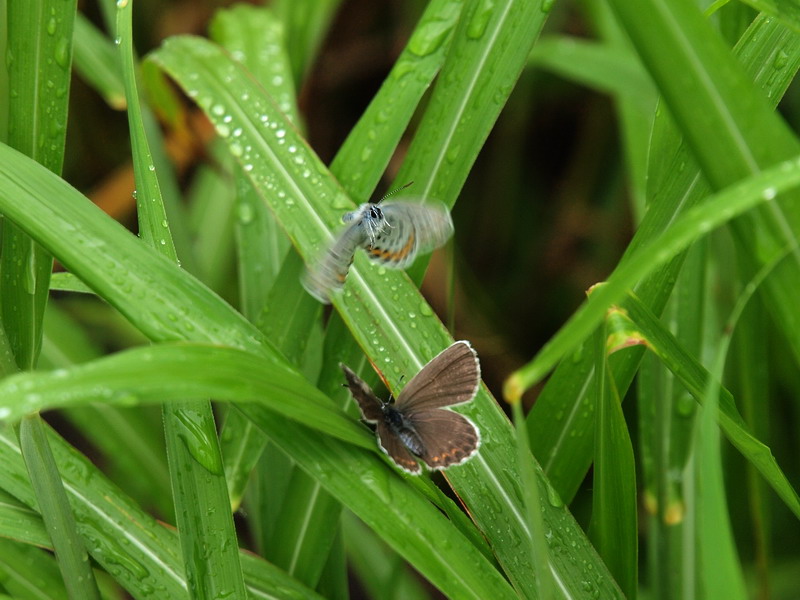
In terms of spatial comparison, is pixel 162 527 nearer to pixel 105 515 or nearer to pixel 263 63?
pixel 105 515

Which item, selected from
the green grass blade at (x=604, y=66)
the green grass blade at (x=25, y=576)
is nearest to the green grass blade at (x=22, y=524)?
the green grass blade at (x=25, y=576)

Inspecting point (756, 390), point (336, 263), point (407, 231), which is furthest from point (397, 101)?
point (756, 390)

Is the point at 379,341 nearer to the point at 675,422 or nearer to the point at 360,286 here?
the point at 360,286

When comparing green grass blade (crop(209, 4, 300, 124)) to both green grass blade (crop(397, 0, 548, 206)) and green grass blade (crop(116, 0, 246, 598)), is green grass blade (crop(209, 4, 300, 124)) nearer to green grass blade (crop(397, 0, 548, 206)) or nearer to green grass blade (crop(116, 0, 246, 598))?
green grass blade (crop(397, 0, 548, 206))

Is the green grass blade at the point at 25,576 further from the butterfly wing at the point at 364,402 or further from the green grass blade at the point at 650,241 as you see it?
the green grass blade at the point at 650,241

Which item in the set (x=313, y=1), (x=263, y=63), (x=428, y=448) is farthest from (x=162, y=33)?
(x=428, y=448)

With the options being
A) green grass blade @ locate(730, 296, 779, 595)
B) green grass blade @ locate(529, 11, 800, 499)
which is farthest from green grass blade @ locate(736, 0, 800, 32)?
green grass blade @ locate(730, 296, 779, 595)
